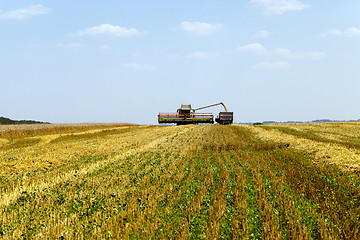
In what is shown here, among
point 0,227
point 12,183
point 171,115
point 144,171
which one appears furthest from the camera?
point 171,115

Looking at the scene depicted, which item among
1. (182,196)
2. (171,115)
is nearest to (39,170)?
(182,196)

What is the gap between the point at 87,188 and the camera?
1059cm

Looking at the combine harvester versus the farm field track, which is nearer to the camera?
the farm field track

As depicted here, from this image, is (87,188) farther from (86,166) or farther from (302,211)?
(302,211)

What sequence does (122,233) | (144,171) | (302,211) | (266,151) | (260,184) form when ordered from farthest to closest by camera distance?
(266,151), (144,171), (260,184), (302,211), (122,233)

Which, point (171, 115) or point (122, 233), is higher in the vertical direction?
point (171, 115)

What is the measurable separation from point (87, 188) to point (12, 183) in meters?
4.33

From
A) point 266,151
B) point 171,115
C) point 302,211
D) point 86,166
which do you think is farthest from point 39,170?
point 171,115

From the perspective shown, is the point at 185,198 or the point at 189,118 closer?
the point at 185,198

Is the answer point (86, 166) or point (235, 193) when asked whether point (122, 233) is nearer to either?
point (235, 193)

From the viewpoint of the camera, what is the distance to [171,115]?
55250 mm

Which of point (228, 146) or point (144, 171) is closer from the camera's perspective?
point (144, 171)

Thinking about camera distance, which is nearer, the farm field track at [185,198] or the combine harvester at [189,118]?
the farm field track at [185,198]

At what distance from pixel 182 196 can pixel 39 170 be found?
9622mm
